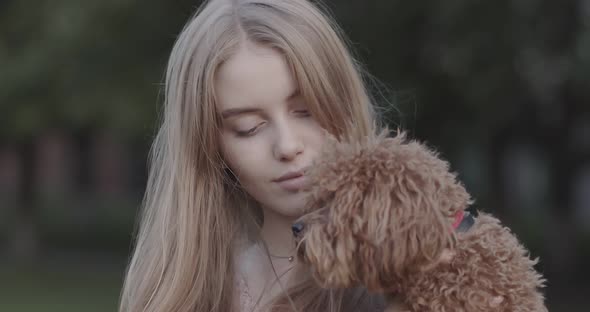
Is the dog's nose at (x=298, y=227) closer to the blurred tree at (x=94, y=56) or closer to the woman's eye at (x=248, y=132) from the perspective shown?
the woman's eye at (x=248, y=132)

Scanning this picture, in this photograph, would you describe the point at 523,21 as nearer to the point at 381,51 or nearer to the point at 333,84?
the point at 381,51

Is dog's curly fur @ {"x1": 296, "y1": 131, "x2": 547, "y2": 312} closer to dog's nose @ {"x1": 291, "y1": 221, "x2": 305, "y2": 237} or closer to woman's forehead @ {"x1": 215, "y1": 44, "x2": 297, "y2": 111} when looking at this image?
dog's nose @ {"x1": 291, "y1": 221, "x2": 305, "y2": 237}

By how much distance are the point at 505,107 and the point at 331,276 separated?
8965 millimetres

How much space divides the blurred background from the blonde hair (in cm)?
212

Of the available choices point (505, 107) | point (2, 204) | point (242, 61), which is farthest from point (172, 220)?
point (2, 204)

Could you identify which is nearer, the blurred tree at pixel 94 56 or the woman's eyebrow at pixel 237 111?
the woman's eyebrow at pixel 237 111

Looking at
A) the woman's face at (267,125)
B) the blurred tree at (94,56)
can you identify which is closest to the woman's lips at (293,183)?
the woman's face at (267,125)

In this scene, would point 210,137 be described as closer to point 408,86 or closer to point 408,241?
point 408,241

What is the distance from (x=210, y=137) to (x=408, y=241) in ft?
3.01

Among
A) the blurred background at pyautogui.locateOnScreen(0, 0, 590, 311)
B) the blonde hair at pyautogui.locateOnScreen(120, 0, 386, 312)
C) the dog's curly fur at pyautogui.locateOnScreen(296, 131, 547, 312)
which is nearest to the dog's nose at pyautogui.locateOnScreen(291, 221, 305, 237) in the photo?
the dog's curly fur at pyautogui.locateOnScreen(296, 131, 547, 312)

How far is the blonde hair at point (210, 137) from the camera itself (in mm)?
3012

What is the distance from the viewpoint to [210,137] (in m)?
3.12

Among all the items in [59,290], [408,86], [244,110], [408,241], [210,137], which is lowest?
[59,290]

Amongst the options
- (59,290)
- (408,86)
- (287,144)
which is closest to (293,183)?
(287,144)
